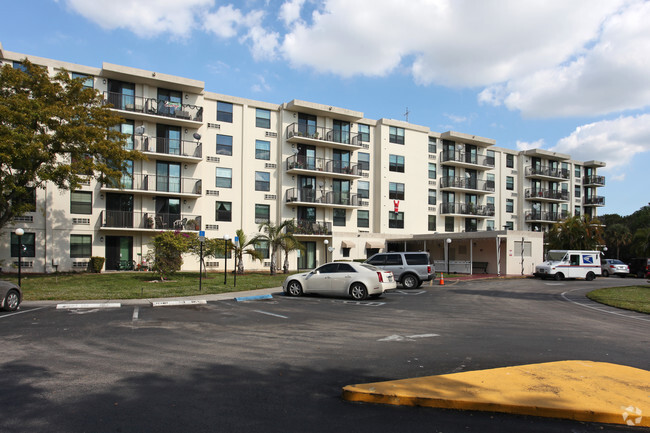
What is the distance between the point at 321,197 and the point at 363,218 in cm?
573

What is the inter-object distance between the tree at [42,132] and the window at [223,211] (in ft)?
35.3

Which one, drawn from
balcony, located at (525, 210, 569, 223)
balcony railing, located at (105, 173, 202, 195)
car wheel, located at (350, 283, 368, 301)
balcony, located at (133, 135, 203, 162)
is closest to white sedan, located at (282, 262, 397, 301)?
car wheel, located at (350, 283, 368, 301)

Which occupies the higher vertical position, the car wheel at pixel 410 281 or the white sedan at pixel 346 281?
the white sedan at pixel 346 281

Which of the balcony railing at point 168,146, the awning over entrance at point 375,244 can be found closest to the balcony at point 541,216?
the awning over entrance at point 375,244

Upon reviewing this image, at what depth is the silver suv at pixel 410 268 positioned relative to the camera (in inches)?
908

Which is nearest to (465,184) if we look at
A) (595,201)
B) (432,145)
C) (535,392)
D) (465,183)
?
(465,183)

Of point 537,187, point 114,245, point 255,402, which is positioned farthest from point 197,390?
point 537,187

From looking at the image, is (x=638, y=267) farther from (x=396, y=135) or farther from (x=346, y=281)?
(x=346, y=281)

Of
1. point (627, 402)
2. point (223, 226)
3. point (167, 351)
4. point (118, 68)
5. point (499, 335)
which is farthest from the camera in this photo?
point (223, 226)

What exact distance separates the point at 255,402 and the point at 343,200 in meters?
34.1

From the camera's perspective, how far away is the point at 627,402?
5020mm

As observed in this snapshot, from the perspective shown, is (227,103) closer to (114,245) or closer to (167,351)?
(114,245)

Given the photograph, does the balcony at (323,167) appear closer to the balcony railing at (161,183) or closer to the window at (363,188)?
the window at (363,188)

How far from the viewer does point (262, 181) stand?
36.2 m
